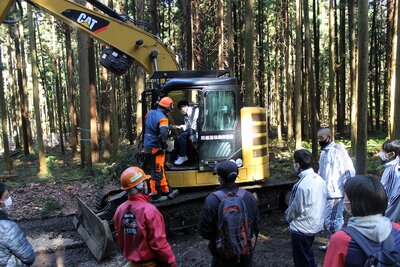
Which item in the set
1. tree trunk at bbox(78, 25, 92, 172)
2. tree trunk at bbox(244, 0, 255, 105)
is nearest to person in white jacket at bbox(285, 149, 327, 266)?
tree trunk at bbox(244, 0, 255, 105)

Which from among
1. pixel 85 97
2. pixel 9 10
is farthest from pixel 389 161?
pixel 85 97

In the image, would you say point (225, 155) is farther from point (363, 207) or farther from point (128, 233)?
point (363, 207)

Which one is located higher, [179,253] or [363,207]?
[363,207]

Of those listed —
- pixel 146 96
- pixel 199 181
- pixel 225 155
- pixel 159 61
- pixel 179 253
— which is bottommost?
pixel 179 253

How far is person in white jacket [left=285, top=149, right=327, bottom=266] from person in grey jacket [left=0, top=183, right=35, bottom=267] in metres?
2.87

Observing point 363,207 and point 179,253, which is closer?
point 363,207

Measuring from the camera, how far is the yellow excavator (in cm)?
716

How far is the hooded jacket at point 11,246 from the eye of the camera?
3.43 metres

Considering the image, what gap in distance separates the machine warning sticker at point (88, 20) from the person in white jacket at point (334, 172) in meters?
5.02

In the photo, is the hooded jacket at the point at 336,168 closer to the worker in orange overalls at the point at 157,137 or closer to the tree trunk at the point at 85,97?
the worker in orange overalls at the point at 157,137

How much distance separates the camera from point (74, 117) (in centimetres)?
2053

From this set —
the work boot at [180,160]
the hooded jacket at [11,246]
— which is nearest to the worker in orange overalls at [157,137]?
the work boot at [180,160]

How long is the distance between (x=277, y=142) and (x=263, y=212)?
44.0 ft

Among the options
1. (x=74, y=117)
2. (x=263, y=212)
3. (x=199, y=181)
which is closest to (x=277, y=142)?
(x=74, y=117)
